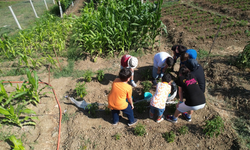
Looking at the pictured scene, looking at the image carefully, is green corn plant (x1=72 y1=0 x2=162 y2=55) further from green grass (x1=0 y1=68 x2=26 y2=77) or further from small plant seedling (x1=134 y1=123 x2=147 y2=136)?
small plant seedling (x1=134 y1=123 x2=147 y2=136)

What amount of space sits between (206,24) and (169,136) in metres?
5.32

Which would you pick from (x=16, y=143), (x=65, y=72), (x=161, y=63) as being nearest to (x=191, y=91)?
(x=161, y=63)

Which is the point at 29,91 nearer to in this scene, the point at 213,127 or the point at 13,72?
the point at 13,72

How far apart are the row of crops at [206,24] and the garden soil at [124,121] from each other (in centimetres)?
170

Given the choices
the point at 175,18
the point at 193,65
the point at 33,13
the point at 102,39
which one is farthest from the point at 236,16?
the point at 33,13

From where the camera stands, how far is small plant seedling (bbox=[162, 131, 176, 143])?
8.38ft

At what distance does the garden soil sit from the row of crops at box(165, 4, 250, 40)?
170 cm

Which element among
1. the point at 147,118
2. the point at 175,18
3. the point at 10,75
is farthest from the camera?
the point at 175,18

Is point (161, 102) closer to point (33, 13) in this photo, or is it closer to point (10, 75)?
point (10, 75)

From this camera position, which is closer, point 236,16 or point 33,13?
point 236,16

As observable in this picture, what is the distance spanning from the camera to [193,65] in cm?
273

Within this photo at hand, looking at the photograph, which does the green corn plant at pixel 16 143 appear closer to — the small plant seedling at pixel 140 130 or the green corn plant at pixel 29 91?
the green corn plant at pixel 29 91

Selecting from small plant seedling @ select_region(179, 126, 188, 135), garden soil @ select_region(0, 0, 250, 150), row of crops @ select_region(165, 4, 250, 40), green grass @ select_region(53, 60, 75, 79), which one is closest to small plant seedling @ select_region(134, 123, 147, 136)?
garden soil @ select_region(0, 0, 250, 150)

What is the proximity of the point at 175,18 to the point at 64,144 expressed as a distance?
6.61m
